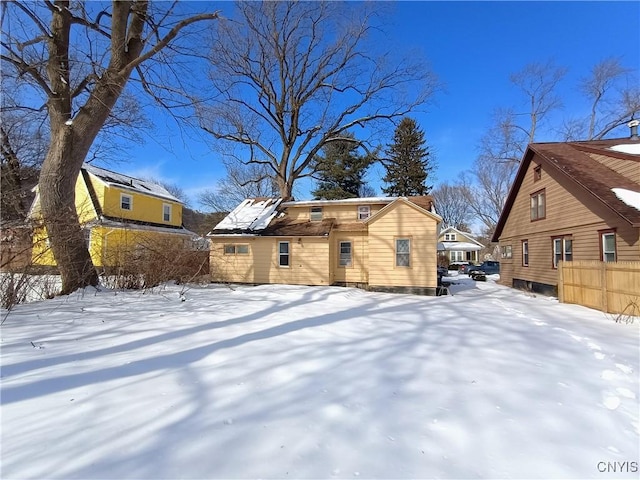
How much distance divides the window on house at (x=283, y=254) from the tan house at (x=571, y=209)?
38.3ft

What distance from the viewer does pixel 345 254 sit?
52.0 feet

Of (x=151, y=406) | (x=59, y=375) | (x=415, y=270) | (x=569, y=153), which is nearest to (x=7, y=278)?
(x=59, y=375)

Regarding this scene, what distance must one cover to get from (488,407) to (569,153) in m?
15.5

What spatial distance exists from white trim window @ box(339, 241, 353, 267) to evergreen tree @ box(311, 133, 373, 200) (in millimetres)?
15952

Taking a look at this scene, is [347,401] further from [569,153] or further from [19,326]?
[569,153]

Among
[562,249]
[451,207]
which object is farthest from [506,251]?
[451,207]

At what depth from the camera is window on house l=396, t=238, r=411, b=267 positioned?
13727mm

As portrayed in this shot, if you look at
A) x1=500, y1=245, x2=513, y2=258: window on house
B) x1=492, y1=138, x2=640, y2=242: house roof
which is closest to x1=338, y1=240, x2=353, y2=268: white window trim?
x1=492, y1=138, x2=640, y2=242: house roof

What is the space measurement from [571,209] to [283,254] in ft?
40.5

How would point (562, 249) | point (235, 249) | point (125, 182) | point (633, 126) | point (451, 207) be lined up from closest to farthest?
point (562, 249), point (633, 126), point (235, 249), point (125, 182), point (451, 207)

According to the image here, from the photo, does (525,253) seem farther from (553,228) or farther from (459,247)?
(459,247)

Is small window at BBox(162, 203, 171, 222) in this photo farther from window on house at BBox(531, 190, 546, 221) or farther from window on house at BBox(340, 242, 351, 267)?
window on house at BBox(531, 190, 546, 221)

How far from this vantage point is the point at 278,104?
23031mm

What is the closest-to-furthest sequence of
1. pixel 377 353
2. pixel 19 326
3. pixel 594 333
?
1. pixel 377 353
2. pixel 19 326
3. pixel 594 333
